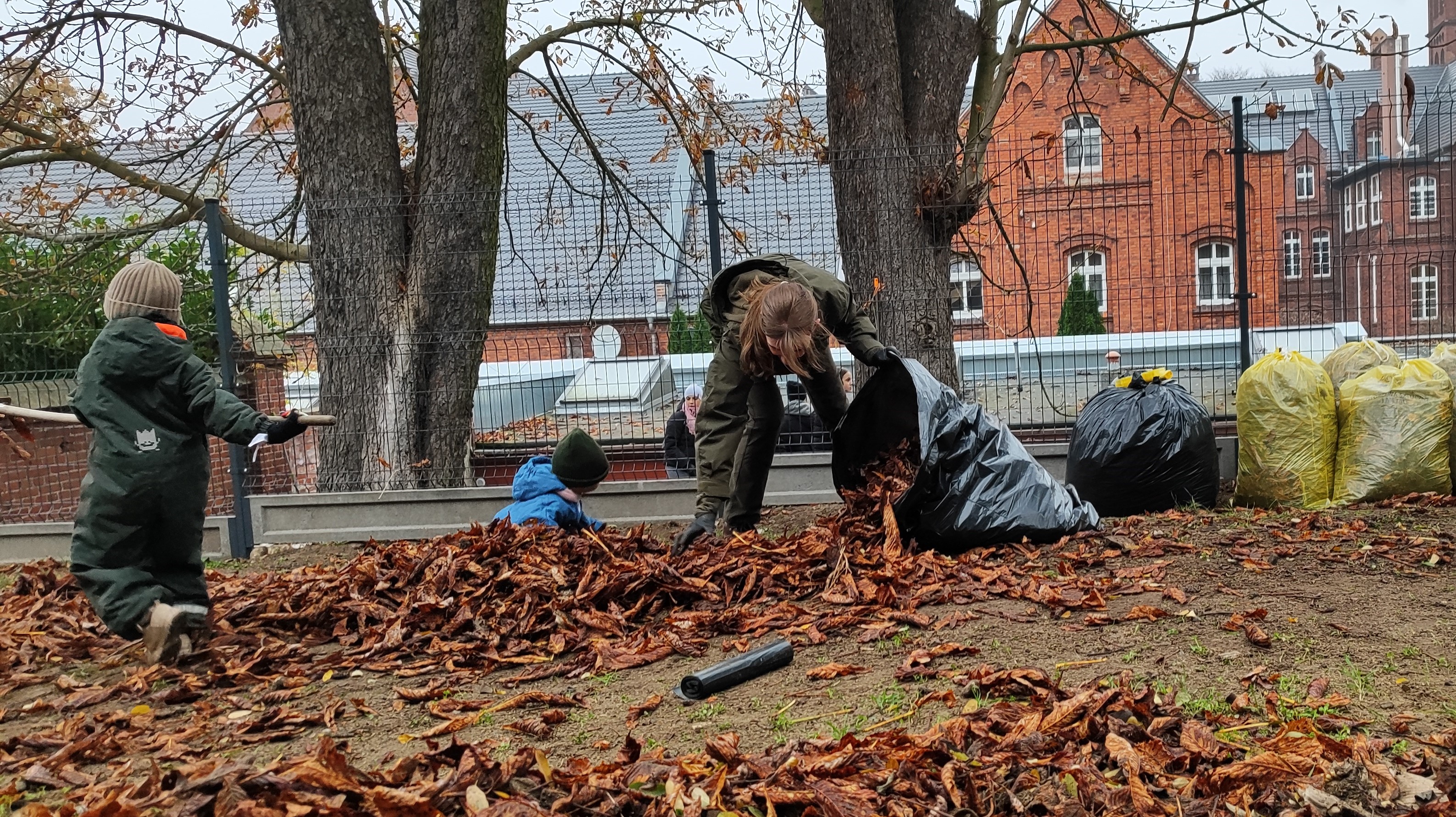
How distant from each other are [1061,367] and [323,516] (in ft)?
18.7

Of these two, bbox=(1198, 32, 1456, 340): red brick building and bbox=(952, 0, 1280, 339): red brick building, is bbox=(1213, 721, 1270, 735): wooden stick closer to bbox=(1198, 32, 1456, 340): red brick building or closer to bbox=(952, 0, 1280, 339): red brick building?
bbox=(952, 0, 1280, 339): red brick building

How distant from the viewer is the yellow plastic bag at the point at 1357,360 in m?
6.97

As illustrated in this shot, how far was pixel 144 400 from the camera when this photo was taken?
174 inches

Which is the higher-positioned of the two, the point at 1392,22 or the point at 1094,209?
the point at 1392,22

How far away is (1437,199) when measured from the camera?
26.7 ft

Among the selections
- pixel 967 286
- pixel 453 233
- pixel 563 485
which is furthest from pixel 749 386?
pixel 967 286

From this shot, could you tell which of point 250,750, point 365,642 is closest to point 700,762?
point 250,750

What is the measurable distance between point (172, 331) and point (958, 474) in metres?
3.49

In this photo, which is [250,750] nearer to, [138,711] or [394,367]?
[138,711]

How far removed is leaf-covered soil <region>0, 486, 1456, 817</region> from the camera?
3.13m

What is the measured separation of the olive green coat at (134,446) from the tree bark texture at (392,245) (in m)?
3.16

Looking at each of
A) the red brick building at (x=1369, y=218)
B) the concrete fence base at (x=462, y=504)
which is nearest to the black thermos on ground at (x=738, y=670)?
the concrete fence base at (x=462, y=504)

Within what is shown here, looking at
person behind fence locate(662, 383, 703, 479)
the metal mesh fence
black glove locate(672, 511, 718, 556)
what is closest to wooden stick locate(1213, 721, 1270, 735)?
black glove locate(672, 511, 718, 556)

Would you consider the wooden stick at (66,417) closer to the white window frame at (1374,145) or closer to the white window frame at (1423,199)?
the white window frame at (1374,145)
